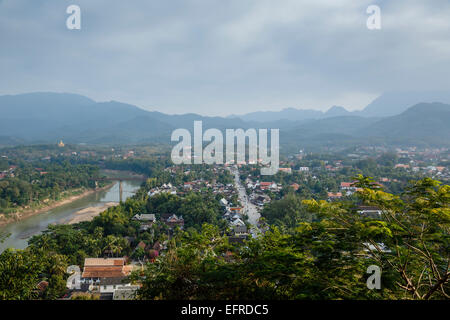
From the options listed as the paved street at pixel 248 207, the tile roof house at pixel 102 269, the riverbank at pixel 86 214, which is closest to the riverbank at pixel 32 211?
the riverbank at pixel 86 214

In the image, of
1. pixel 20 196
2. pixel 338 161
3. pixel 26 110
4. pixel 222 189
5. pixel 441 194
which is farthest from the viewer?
pixel 26 110

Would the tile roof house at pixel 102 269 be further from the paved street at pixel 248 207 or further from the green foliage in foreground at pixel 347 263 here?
the paved street at pixel 248 207

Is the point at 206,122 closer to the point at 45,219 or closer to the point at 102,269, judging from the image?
the point at 45,219

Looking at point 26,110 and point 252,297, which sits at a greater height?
point 26,110

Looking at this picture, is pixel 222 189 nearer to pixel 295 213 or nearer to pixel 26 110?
pixel 295 213

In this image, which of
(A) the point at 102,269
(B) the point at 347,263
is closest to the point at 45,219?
(A) the point at 102,269

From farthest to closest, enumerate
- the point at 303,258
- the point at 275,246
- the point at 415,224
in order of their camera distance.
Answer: the point at 275,246
the point at 303,258
the point at 415,224
